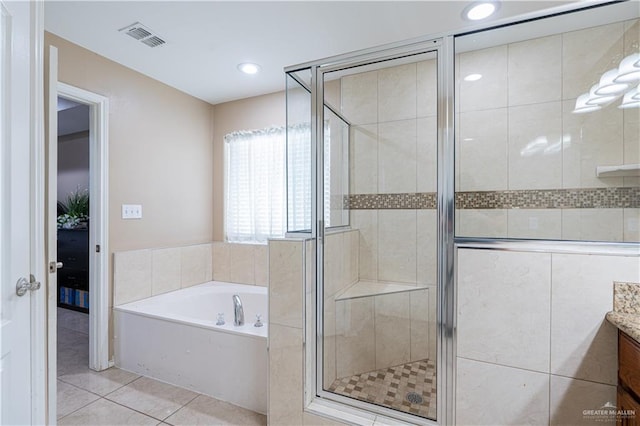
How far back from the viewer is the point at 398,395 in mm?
1609

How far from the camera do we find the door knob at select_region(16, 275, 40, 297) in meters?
1.09

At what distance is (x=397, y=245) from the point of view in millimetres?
2166

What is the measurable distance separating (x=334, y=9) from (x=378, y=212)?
137 centimetres

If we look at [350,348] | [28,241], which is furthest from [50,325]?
[350,348]

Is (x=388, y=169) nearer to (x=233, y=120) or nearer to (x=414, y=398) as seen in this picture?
(x=414, y=398)

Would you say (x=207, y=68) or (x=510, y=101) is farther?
(x=207, y=68)

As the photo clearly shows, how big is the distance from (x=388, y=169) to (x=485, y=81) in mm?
840

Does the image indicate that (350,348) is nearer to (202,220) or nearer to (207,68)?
(202,220)

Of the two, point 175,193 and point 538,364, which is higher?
point 175,193

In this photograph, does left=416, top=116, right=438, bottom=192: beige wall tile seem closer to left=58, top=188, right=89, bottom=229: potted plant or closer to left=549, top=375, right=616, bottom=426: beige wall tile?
left=549, top=375, right=616, bottom=426: beige wall tile

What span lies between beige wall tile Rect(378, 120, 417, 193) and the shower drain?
125 cm

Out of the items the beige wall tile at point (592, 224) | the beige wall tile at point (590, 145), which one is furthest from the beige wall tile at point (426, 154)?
the beige wall tile at point (590, 145)

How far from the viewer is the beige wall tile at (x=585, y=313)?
1.11 metres

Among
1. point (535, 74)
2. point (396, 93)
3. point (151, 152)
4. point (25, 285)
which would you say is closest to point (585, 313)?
point (535, 74)
